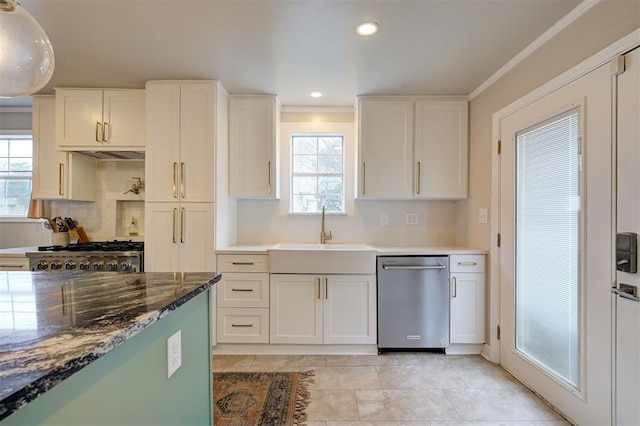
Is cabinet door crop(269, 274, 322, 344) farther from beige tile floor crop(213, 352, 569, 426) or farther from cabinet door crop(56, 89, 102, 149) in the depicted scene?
cabinet door crop(56, 89, 102, 149)

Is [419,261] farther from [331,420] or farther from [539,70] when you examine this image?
[539,70]

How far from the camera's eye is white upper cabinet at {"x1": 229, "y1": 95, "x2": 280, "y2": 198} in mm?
2934

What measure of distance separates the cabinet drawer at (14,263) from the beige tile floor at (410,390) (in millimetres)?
1844

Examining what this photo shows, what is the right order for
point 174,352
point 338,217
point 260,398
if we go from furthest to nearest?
point 338,217 → point 260,398 → point 174,352

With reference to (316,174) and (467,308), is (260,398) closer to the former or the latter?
(467,308)

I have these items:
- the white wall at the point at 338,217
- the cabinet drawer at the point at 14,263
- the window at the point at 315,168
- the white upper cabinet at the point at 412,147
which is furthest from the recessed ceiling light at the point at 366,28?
the cabinet drawer at the point at 14,263

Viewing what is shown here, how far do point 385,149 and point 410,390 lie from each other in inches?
81.3

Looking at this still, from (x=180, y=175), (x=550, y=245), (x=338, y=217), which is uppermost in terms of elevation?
(x=180, y=175)

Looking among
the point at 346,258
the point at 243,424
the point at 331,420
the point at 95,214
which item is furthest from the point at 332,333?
the point at 95,214

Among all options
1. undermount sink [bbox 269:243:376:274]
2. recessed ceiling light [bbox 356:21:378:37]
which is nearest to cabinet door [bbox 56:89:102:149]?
Answer: undermount sink [bbox 269:243:376:274]

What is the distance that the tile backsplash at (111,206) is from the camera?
10.2 ft

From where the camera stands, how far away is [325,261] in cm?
259

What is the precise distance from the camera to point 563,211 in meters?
1.79

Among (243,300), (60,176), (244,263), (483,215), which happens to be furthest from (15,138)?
(483,215)
